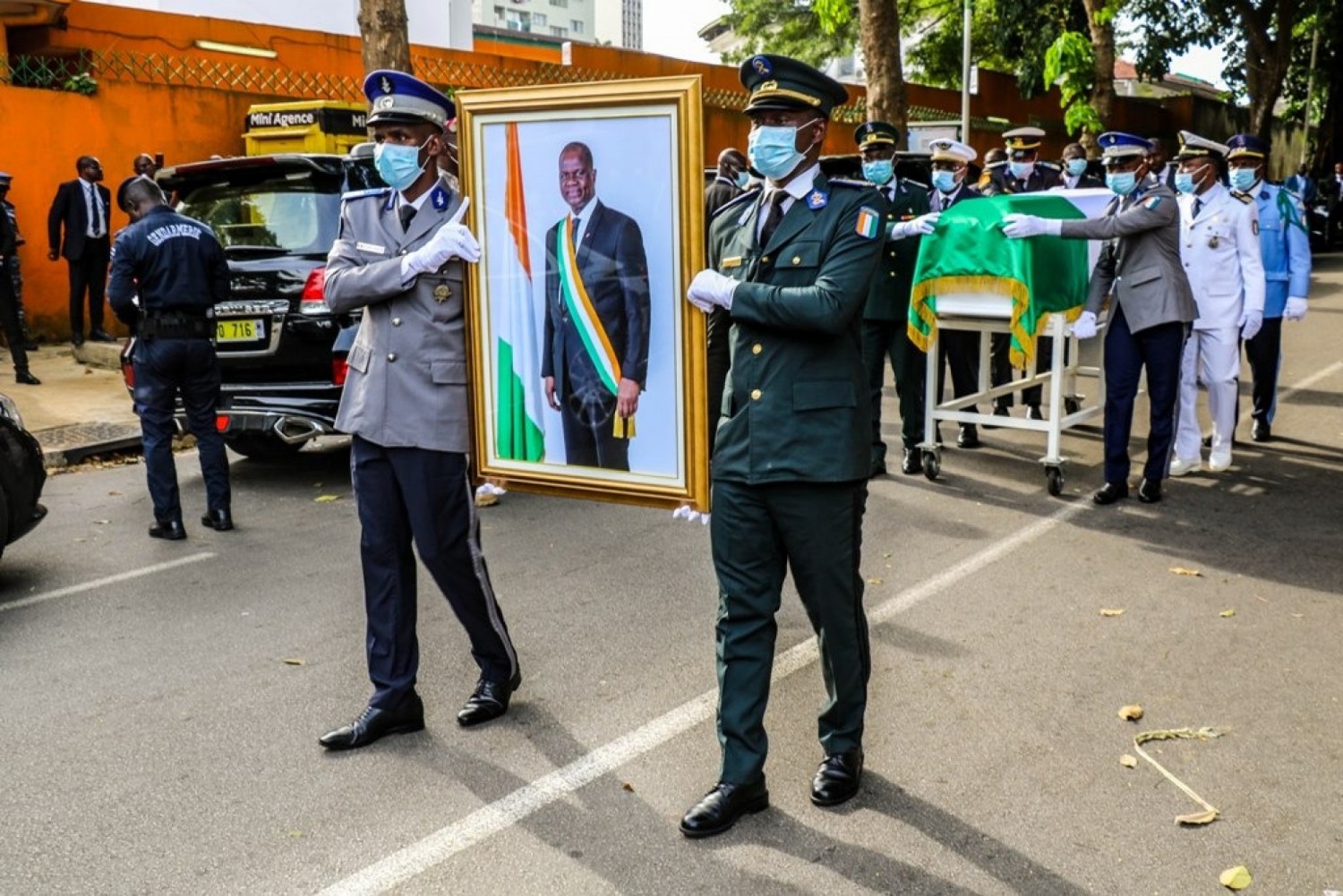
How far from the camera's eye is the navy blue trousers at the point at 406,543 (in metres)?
4.51

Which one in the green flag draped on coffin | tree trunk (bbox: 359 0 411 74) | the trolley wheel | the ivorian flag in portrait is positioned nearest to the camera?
the ivorian flag in portrait

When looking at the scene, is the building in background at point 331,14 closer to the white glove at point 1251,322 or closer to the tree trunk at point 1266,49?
the tree trunk at point 1266,49

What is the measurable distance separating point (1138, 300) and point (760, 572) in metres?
4.54

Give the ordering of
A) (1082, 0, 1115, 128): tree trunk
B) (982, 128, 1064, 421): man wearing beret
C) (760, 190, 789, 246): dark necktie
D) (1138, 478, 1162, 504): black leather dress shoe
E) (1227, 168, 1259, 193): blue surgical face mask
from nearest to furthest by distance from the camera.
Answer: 1. (760, 190, 789, 246): dark necktie
2. (1138, 478, 1162, 504): black leather dress shoe
3. (1227, 168, 1259, 193): blue surgical face mask
4. (982, 128, 1064, 421): man wearing beret
5. (1082, 0, 1115, 128): tree trunk

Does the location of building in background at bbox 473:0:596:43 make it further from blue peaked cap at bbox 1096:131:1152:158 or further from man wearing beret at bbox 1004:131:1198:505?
man wearing beret at bbox 1004:131:1198:505

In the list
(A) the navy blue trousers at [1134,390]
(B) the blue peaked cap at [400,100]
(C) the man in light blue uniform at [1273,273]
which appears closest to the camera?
(B) the blue peaked cap at [400,100]

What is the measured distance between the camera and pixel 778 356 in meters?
3.93

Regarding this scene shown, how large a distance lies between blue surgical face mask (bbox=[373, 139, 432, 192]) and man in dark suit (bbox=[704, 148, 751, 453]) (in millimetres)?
957

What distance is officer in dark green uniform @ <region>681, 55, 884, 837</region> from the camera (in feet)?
12.6

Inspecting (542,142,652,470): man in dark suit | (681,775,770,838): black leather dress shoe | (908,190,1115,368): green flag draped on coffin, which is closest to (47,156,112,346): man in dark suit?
(908,190,1115,368): green flag draped on coffin

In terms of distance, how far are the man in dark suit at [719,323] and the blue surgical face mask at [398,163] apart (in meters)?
0.96

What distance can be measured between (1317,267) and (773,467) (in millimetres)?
24917

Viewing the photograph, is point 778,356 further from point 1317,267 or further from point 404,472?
point 1317,267

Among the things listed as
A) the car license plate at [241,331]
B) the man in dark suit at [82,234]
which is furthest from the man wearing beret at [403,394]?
the man in dark suit at [82,234]
